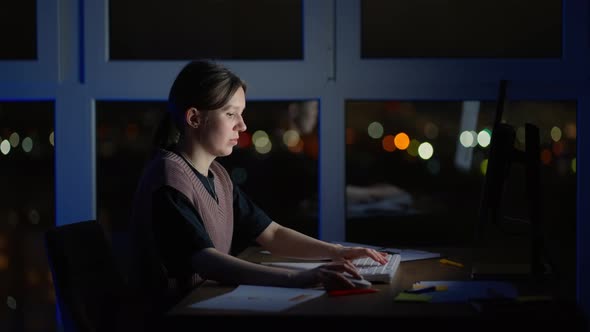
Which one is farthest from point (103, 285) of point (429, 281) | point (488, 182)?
point (488, 182)

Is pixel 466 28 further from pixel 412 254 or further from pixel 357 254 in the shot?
pixel 357 254

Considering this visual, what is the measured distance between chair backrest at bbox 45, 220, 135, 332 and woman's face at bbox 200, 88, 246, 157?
1.23 feet

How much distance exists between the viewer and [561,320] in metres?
1.16

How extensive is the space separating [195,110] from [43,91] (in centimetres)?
95

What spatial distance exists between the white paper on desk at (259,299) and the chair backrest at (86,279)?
13.4 inches

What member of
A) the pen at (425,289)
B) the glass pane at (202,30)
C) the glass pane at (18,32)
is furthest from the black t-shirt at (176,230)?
the glass pane at (18,32)

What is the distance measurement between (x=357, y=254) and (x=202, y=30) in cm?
134

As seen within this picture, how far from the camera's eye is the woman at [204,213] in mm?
1482

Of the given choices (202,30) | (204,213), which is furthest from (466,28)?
(204,213)

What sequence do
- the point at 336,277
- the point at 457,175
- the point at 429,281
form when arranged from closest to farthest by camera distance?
1. the point at 336,277
2. the point at 429,281
3. the point at 457,175

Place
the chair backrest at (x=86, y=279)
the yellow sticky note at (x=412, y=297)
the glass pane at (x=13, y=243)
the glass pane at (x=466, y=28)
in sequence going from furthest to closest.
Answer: the glass pane at (x=13, y=243) → the glass pane at (x=466, y=28) → the chair backrest at (x=86, y=279) → the yellow sticky note at (x=412, y=297)

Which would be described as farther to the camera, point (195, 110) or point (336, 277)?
point (195, 110)

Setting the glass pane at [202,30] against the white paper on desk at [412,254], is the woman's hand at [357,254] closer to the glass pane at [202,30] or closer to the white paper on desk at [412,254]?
the white paper on desk at [412,254]

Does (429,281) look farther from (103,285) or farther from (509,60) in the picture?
(509,60)
